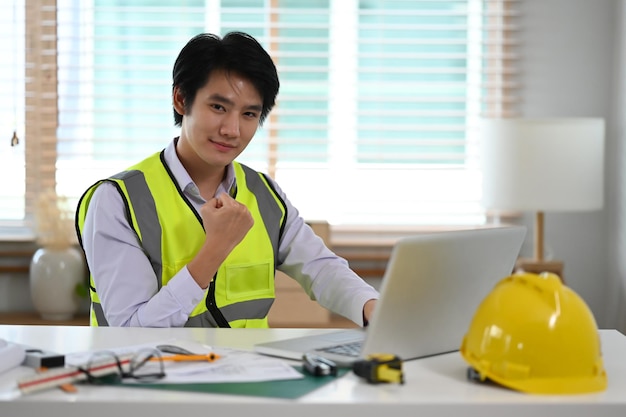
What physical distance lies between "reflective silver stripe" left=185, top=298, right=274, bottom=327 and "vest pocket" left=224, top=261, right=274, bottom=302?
0.01 m

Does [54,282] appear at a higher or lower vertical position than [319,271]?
lower

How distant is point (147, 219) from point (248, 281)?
0.94ft

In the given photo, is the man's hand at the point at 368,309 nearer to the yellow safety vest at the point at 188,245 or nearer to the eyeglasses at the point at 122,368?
the yellow safety vest at the point at 188,245

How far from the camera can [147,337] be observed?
168 cm

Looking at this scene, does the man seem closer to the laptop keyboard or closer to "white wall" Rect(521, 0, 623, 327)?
the laptop keyboard

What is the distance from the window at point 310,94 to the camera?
4.04 m

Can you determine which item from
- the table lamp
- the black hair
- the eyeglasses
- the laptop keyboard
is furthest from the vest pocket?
the table lamp

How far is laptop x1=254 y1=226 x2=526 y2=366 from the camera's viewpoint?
4.51ft

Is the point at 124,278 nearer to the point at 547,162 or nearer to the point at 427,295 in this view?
the point at 427,295

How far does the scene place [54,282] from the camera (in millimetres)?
3795

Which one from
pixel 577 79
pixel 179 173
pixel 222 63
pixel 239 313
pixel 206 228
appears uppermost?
pixel 577 79

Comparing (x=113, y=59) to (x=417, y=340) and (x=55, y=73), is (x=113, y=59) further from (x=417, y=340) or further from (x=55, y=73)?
(x=417, y=340)

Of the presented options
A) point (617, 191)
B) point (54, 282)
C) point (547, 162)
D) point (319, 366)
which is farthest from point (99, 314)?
point (617, 191)

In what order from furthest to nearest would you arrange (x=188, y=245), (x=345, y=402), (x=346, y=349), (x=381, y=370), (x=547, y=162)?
1. (x=547, y=162)
2. (x=188, y=245)
3. (x=346, y=349)
4. (x=381, y=370)
5. (x=345, y=402)
